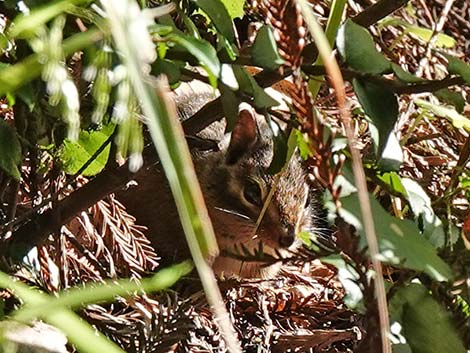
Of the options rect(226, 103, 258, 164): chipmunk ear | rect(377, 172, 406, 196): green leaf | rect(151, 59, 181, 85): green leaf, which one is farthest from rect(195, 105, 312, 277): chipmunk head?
rect(151, 59, 181, 85): green leaf

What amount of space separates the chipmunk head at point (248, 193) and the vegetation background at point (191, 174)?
22.5 inches

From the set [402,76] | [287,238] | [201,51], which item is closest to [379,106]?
[402,76]

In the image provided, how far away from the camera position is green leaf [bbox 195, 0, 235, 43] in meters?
1.33

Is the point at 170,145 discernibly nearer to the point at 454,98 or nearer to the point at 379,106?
the point at 379,106

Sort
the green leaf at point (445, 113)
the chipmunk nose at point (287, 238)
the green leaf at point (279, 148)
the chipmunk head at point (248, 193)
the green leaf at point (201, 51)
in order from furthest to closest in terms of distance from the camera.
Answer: the chipmunk head at point (248, 193)
the chipmunk nose at point (287, 238)
the green leaf at point (445, 113)
the green leaf at point (279, 148)
the green leaf at point (201, 51)

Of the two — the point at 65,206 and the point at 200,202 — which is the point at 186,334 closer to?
the point at 65,206

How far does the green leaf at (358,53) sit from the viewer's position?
1.30 metres

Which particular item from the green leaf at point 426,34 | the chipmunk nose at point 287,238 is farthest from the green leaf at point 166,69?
the green leaf at point 426,34

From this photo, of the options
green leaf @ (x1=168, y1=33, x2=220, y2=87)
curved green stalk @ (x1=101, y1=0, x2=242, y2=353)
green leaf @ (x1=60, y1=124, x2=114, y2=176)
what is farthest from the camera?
green leaf @ (x1=60, y1=124, x2=114, y2=176)

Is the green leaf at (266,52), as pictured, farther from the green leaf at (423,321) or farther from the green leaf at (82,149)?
the green leaf at (82,149)

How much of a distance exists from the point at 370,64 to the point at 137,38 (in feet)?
1.72

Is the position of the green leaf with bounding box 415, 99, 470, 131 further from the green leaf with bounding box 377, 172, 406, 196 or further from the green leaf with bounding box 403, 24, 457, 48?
the green leaf with bounding box 403, 24, 457, 48

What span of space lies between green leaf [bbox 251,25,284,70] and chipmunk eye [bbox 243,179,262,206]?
181 cm

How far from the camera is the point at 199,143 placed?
1838 mm
